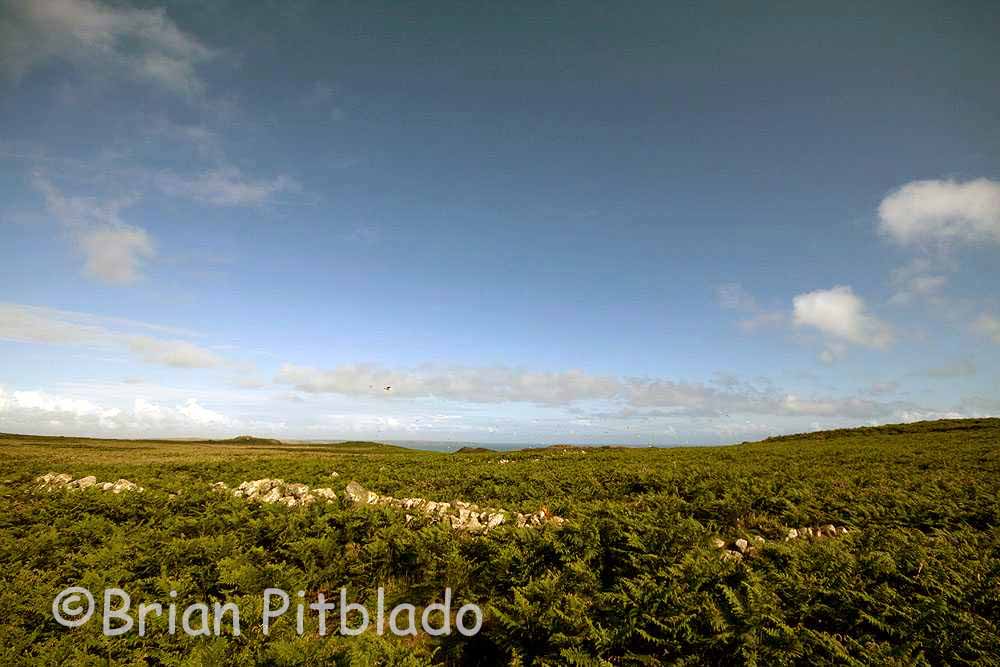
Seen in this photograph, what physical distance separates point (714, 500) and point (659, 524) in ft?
13.4

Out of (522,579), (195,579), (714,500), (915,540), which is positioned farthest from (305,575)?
(915,540)

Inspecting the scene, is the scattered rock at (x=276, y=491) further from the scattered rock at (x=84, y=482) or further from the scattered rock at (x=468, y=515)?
the scattered rock at (x=84, y=482)

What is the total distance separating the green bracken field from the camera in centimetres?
551

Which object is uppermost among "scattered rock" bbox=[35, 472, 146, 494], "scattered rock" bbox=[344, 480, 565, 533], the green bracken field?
the green bracken field

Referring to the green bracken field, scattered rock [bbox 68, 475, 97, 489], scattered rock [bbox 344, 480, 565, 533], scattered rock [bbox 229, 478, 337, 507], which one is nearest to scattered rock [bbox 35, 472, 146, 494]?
scattered rock [bbox 68, 475, 97, 489]

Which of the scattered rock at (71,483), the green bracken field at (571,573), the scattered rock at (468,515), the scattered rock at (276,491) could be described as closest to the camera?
the green bracken field at (571,573)

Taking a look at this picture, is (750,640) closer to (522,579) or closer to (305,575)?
(522,579)

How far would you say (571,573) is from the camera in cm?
760

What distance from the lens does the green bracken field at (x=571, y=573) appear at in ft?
18.1

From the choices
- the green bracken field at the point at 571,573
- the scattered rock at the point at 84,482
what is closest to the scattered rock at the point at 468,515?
the green bracken field at the point at 571,573

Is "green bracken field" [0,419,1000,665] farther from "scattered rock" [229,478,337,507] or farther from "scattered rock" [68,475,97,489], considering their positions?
"scattered rock" [68,475,97,489]

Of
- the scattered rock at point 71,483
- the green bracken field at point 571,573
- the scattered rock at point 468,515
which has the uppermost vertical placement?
the green bracken field at point 571,573

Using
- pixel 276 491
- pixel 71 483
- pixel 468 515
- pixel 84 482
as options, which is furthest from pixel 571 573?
pixel 71 483

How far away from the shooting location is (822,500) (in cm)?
1202
